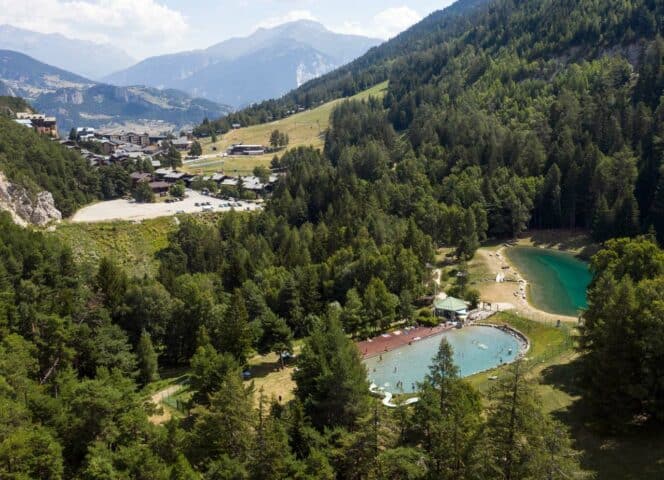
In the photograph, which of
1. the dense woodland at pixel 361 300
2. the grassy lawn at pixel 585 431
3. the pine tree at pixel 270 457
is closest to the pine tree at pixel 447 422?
the dense woodland at pixel 361 300

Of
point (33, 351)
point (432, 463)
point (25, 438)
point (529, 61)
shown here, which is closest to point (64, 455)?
point (25, 438)

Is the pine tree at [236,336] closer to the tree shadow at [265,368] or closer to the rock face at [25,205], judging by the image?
the tree shadow at [265,368]

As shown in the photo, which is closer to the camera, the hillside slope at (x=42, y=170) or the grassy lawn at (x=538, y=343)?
the grassy lawn at (x=538, y=343)

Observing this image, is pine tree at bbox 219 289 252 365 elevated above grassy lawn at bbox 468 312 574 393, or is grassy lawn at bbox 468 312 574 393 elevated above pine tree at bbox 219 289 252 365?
pine tree at bbox 219 289 252 365

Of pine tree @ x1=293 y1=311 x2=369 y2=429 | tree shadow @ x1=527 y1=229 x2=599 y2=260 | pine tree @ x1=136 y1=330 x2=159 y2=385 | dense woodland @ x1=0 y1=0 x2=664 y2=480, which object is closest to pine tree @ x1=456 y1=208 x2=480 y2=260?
dense woodland @ x1=0 y1=0 x2=664 y2=480

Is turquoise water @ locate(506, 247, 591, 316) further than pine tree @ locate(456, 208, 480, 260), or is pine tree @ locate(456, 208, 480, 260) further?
pine tree @ locate(456, 208, 480, 260)

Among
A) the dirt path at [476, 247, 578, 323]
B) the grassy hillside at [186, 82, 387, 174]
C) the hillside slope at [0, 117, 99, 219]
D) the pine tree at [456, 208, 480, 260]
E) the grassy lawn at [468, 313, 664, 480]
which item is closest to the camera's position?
the grassy lawn at [468, 313, 664, 480]

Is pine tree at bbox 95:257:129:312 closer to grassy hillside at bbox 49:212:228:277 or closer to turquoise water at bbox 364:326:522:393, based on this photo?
turquoise water at bbox 364:326:522:393
